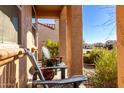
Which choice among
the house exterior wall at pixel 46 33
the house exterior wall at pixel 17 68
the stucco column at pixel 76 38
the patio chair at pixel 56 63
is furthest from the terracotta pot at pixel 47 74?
the house exterior wall at pixel 46 33

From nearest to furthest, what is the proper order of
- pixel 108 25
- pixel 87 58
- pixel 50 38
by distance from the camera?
pixel 108 25
pixel 87 58
pixel 50 38

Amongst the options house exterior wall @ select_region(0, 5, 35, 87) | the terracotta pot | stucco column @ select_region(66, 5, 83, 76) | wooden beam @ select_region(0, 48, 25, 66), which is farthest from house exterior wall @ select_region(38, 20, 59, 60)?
wooden beam @ select_region(0, 48, 25, 66)

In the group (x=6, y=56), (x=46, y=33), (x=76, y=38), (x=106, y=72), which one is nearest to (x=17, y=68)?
(x=6, y=56)

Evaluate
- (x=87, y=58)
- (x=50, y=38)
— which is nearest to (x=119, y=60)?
(x=87, y=58)

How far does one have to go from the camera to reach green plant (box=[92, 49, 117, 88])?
4746 millimetres

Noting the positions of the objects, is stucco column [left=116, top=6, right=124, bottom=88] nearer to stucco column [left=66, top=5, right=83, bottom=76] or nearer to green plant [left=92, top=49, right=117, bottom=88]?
green plant [left=92, top=49, right=117, bottom=88]

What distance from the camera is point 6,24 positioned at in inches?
97.4

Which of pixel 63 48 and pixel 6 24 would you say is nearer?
pixel 6 24

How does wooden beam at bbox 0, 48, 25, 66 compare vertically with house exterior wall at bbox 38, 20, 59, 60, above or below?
below

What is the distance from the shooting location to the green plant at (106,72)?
4.75 metres
